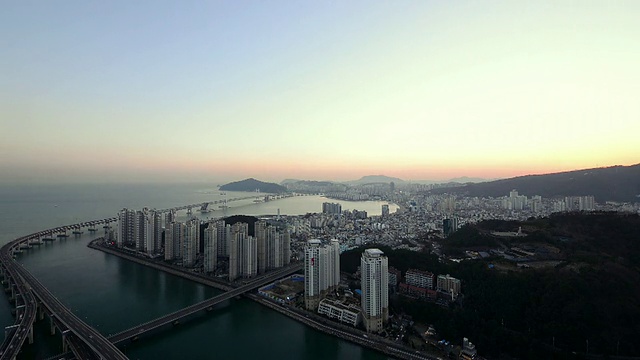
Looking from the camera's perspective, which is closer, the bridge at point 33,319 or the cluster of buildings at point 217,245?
the bridge at point 33,319

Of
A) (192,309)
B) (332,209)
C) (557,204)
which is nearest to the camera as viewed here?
(192,309)

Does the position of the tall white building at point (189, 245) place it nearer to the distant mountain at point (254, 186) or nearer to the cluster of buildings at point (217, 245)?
the cluster of buildings at point (217, 245)

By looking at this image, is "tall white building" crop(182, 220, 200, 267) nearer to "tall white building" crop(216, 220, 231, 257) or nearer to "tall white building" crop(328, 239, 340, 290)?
"tall white building" crop(216, 220, 231, 257)

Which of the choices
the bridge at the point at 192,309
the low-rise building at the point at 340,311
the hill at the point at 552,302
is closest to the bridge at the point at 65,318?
the bridge at the point at 192,309

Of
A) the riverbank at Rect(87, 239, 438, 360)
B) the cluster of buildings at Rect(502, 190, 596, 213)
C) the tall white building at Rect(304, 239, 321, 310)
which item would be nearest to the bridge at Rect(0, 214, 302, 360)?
the riverbank at Rect(87, 239, 438, 360)

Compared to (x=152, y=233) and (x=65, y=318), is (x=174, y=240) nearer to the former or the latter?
(x=152, y=233)

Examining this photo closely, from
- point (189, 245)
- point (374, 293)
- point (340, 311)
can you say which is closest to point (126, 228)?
point (189, 245)
